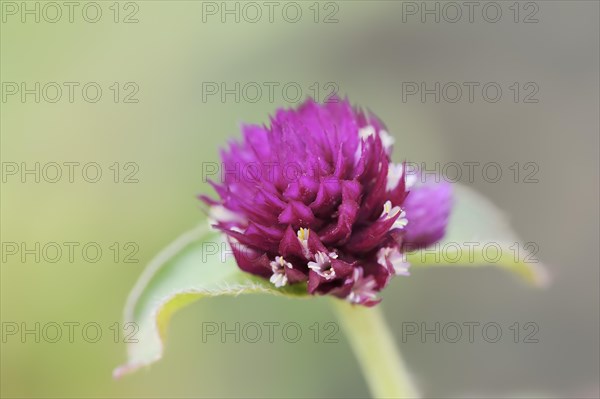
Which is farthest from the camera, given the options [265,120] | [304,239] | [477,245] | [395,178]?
[265,120]

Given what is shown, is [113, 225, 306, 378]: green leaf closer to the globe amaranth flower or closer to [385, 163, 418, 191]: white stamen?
the globe amaranth flower

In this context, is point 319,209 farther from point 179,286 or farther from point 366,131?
point 179,286

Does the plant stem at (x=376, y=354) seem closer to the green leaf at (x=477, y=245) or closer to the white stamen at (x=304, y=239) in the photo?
the green leaf at (x=477, y=245)

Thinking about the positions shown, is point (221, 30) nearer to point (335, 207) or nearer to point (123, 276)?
point (123, 276)

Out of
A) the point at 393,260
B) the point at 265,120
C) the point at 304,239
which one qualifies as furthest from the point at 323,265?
the point at 265,120

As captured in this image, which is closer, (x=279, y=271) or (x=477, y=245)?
(x=279, y=271)

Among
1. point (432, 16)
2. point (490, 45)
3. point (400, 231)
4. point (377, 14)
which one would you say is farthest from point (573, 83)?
point (400, 231)

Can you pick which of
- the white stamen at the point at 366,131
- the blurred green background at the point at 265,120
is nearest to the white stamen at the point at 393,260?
the white stamen at the point at 366,131
